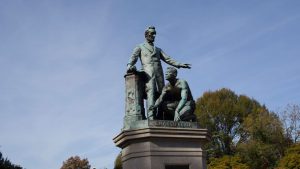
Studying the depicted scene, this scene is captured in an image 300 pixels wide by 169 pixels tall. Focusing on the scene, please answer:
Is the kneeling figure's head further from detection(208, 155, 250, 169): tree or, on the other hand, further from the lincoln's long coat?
detection(208, 155, 250, 169): tree

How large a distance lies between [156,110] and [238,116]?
126ft

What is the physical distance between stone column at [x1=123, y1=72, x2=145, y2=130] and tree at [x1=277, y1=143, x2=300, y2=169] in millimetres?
28592

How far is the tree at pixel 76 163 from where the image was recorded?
2461 inches

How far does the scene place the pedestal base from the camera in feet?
35.9

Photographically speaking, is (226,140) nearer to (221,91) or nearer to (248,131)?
(248,131)

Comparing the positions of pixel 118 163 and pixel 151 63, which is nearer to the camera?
pixel 151 63

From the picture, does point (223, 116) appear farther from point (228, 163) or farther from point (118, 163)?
point (118, 163)

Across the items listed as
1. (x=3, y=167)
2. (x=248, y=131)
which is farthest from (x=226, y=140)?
(x=3, y=167)

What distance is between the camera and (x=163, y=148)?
1109cm

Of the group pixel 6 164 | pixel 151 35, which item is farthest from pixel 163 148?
pixel 6 164

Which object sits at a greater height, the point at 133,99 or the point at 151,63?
the point at 151,63

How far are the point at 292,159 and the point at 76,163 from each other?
3365cm

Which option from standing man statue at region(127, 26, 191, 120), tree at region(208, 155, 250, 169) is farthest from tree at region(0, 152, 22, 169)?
standing man statue at region(127, 26, 191, 120)

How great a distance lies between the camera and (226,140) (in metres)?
47.4
